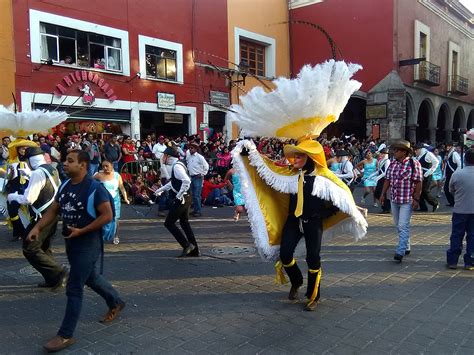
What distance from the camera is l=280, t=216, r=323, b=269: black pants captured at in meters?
4.64

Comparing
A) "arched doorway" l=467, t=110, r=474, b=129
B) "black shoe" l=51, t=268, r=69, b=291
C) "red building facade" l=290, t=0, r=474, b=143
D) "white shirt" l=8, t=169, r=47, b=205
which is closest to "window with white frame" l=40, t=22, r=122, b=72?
"red building facade" l=290, t=0, r=474, b=143

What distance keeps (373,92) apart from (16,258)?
847 inches

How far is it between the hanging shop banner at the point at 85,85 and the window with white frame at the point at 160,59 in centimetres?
211

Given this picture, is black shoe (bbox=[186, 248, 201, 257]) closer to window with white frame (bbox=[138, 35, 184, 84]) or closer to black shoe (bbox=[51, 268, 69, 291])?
black shoe (bbox=[51, 268, 69, 291])

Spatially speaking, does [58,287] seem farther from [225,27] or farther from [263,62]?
[263,62]

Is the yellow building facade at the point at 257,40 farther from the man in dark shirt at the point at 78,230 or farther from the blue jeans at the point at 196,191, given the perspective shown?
the man in dark shirt at the point at 78,230

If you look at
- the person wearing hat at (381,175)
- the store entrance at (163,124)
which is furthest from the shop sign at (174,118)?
the person wearing hat at (381,175)

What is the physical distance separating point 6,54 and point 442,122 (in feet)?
97.1

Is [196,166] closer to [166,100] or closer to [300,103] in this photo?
[300,103]

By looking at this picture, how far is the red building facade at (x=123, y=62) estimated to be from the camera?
51.9ft

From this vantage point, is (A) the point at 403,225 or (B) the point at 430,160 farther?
(B) the point at 430,160

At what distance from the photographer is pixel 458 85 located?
1272 inches

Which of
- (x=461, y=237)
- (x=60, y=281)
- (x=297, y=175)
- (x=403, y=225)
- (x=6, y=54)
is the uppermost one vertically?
(x=6, y=54)

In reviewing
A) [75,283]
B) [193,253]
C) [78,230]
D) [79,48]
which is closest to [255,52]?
[79,48]
